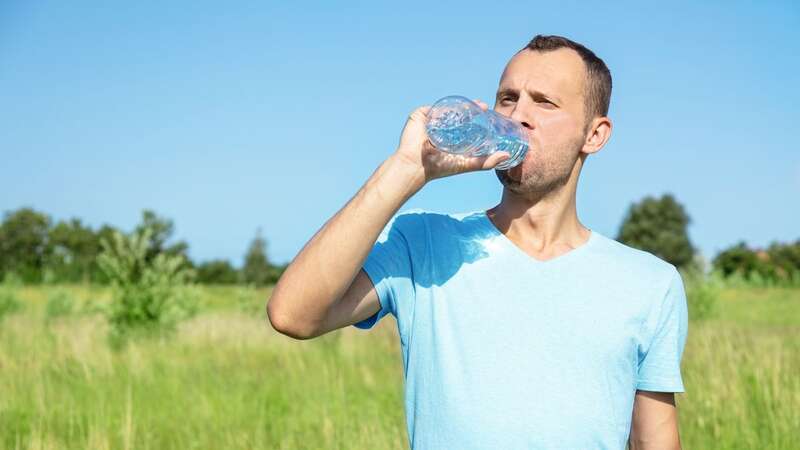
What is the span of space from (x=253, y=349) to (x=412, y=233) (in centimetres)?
857

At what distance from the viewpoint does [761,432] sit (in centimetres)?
502

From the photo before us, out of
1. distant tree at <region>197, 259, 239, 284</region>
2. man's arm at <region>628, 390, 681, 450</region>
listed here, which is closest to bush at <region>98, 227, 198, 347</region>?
man's arm at <region>628, 390, 681, 450</region>

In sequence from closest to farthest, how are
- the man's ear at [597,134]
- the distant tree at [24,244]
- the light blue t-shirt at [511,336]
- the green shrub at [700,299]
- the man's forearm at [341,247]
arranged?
the man's forearm at [341,247]
the light blue t-shirt at [511,336]
the man's ear at [597,134]
the green shrub at [700,299]
the distant tree at [24,244]

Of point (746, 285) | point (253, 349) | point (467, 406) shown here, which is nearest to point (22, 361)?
point (253, 349)

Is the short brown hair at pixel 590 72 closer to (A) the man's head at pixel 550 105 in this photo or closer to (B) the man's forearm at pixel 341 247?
(A) the man's head at pixel 550 105

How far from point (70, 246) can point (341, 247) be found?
39492 mm

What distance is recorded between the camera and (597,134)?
255cm

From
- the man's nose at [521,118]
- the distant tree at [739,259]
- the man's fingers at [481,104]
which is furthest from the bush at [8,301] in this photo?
the distant tree at [739,259]

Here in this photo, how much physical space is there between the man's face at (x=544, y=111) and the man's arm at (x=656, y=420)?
0.73 m

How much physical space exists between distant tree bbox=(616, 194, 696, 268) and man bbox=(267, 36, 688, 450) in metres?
50.2

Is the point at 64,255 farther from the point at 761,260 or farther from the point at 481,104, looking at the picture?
the point at 761,260

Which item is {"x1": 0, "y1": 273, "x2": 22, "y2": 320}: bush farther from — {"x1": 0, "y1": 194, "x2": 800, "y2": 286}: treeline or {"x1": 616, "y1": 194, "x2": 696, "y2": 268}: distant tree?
{"x1": 616, "y1": 194, "x2": 696, "y2": 268}: distant tree

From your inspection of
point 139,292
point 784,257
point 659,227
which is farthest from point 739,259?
point 139,292

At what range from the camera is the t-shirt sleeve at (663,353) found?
2355mm
